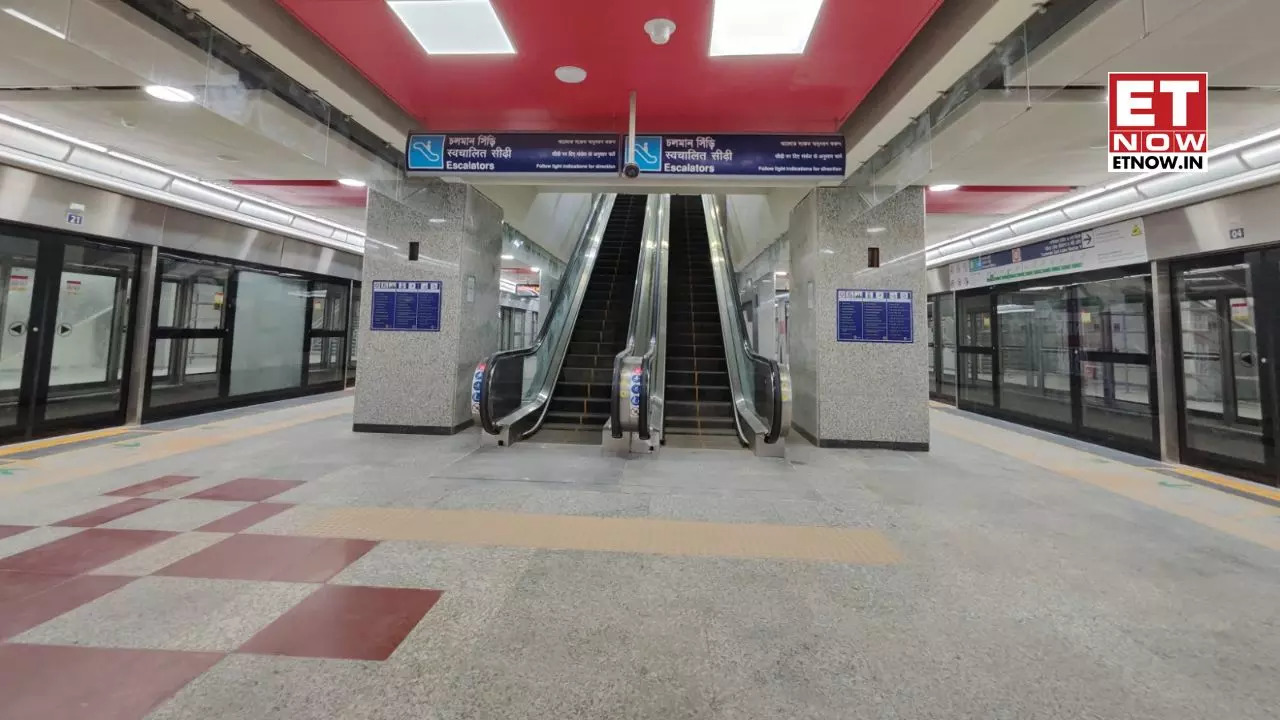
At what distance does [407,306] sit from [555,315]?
236 cm

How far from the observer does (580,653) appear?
5.71ft

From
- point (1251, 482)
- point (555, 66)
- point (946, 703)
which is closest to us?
point (946, 703)

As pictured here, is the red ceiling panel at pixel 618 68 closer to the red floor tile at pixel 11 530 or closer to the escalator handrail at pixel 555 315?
the escalator handrail at pixel 555 315

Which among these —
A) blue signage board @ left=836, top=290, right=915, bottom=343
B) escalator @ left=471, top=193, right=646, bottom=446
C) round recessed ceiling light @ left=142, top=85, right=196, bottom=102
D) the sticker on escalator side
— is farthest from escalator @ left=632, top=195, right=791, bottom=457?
round recessed ceiling light @ left=142, top=85, right=196, bottom=102

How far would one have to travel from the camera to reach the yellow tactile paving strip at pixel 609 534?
2639mm

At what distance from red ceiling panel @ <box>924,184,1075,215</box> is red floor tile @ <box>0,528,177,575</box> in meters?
8.15

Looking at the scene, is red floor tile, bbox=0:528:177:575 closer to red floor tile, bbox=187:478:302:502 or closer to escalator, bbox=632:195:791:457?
red floor tile, bbox=187:478:302:502

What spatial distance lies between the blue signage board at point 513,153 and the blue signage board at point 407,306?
167 cm

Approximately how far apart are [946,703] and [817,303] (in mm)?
4722

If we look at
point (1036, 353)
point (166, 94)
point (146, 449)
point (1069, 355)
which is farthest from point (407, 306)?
point (1036, 353)

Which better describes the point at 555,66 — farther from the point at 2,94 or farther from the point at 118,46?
the point at 2,94

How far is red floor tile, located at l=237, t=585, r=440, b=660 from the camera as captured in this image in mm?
1722

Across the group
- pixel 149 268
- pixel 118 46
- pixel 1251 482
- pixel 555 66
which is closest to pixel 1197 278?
pixel 1251 482

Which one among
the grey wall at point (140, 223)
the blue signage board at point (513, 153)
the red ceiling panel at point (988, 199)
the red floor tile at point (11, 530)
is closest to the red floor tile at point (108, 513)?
the red floor tile at point (11, 530)
